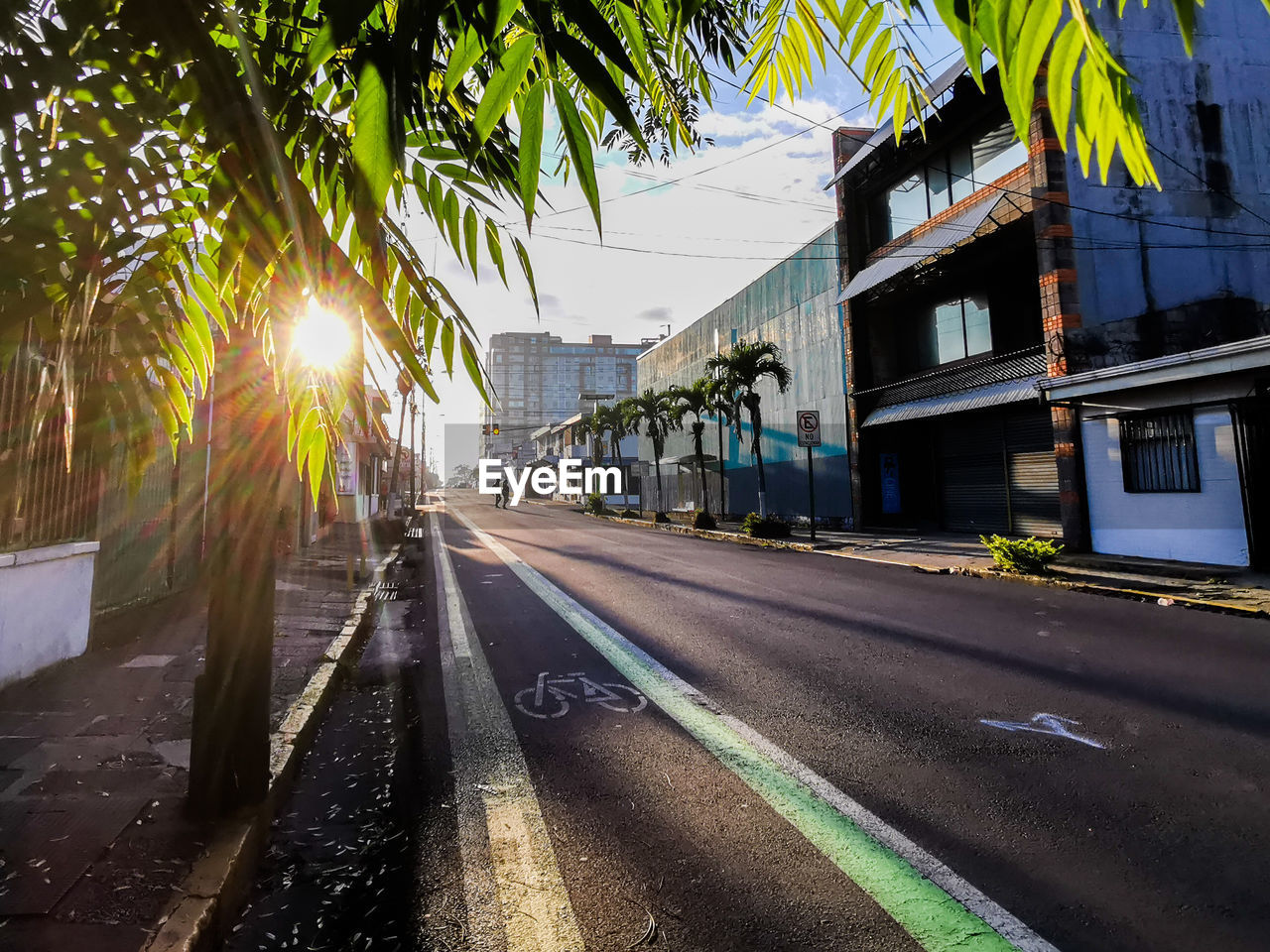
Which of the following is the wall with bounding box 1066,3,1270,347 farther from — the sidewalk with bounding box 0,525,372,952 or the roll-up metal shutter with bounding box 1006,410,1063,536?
the sidewalk with bounding box 0,525,372,952

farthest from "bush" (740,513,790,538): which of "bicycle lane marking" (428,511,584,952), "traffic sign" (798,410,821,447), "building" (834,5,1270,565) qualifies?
"bicycle lane marking" (428,511,584,952)

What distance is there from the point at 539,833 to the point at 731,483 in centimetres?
2947

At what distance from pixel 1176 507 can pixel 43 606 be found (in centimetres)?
1656

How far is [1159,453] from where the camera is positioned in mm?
12609

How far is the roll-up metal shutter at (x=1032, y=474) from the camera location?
16.1m

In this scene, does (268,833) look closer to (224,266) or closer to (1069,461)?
(224,266)

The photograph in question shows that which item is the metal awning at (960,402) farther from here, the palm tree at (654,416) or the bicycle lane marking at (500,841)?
the palm tree at (654,416)

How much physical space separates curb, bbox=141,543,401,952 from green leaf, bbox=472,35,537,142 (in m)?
2.79

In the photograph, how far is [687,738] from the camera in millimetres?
4375

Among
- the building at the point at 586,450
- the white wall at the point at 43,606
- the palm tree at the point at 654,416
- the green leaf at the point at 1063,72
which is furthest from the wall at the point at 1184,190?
the building at the point at 586,450

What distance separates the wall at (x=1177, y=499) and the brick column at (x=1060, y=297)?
25 cm

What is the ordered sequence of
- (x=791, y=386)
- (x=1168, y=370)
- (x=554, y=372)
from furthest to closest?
1. (x=554, y=372)
2. (x=791, y=386)
3. (x=1168, y=370)

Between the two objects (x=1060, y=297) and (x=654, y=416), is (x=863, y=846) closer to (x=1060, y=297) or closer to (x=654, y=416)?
(x=1060, y=297)

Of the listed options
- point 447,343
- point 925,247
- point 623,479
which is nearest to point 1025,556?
point 925,247
